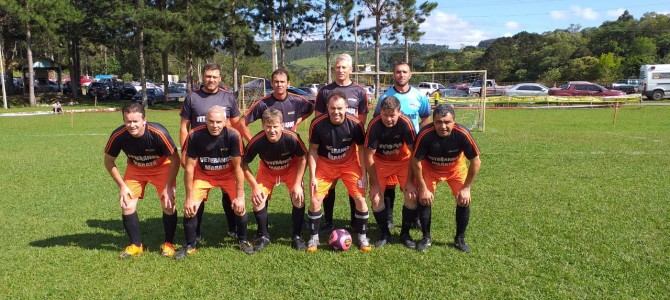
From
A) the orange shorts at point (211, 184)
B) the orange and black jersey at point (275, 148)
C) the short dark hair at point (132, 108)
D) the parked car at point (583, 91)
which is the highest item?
the parked car at point (583, 91)

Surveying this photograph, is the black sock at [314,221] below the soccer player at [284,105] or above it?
below

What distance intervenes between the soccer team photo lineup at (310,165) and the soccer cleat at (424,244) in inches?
0.4

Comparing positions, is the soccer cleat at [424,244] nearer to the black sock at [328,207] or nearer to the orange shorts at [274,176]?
the black sock at [328,207]

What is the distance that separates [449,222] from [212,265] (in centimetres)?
275

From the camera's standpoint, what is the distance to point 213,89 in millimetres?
5266

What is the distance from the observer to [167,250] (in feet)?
15.1

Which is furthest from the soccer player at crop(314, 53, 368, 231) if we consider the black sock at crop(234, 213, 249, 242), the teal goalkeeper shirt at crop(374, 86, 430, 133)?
the black sock at crop(234, 213, 249, 242)

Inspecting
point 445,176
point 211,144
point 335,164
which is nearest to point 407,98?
point 445,176

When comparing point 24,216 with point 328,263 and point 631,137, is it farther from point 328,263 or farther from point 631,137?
point 631,137

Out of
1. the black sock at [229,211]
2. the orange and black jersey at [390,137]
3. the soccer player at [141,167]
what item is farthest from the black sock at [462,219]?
the soccer player at [141,167]

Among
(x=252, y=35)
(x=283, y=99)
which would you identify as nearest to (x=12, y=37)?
(x=252, y=35)

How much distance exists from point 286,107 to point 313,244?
5.24 feet

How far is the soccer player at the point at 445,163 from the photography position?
14.6 ft

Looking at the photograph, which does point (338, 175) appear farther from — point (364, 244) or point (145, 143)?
point (145, 143)
